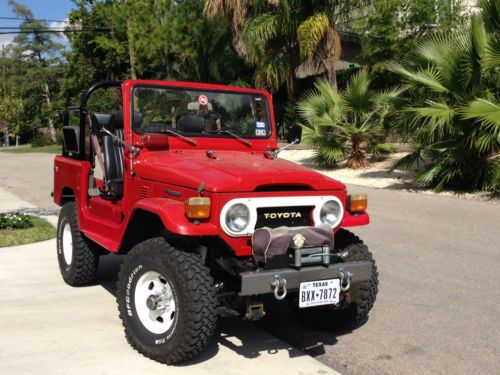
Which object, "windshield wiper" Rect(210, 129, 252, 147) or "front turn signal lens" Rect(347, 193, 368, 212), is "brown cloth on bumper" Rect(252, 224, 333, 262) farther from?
"windshield wiper" Rect(210, 129, 252, 147)

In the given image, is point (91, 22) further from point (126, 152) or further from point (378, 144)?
point (126, 152)

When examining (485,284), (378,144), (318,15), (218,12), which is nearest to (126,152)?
(485,284)

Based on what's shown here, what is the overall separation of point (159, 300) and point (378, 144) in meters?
13.6

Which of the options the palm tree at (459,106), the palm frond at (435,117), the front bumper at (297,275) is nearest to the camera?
the front bumper at (297,275)

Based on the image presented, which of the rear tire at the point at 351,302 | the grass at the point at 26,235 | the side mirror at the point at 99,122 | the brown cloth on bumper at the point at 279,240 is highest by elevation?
the side mirror at the point at 99,122

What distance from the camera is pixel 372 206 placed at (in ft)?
37.1

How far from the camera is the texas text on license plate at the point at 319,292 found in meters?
3.82

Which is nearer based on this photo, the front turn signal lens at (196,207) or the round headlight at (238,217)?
the front turn signal lens at (196,207)

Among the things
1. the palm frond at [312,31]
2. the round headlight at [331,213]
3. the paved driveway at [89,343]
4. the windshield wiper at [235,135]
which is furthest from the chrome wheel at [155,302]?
the palm frond at [312,31]

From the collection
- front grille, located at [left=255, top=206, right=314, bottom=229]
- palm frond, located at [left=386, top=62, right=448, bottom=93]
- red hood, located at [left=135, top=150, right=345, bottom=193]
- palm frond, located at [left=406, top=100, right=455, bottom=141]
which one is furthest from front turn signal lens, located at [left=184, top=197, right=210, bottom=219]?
palm frond, located at [left=386, top=62, right=448, bottom=93]

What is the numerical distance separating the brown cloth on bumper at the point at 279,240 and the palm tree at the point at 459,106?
7.76 meters

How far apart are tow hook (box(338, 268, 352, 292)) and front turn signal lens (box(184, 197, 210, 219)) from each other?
999 millimetres

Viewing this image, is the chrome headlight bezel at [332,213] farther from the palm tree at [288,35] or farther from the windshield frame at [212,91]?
the palm tree at [288,35]

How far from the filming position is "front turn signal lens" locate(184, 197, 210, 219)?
12.1 ft
